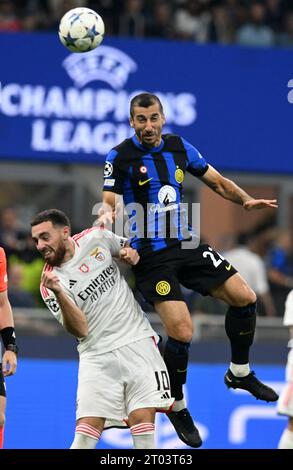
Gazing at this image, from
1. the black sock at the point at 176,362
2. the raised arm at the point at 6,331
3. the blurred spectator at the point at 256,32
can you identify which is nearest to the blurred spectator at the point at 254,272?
the blurred spectator at the point at 256,32

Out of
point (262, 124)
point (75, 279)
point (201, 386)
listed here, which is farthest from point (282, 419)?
point (75, 279)

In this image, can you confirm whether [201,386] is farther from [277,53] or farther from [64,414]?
[277,53]

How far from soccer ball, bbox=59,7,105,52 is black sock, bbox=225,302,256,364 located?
2.29 metres

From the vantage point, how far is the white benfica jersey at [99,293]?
9531mm

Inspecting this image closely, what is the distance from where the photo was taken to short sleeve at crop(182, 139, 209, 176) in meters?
9.76

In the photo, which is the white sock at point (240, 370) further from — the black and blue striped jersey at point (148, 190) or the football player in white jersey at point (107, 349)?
the black and blue striped jersey at point (148, 190)

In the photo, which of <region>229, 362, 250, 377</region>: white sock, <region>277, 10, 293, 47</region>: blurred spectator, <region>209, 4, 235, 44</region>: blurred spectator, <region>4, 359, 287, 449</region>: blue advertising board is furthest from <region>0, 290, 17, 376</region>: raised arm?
<region>277, 10, 293, 47</region>: blurred spectator

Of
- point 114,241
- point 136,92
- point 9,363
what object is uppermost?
point 136,92

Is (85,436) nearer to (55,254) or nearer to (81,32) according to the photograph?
(55,254)

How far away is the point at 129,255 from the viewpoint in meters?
9.17

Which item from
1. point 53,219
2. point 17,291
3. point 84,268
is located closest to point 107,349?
point 84,268

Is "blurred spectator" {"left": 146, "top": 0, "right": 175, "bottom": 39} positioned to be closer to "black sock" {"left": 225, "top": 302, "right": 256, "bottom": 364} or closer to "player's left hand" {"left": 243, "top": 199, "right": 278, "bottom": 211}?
"player's left hand" {"left": 243, "top": 199, "right": 278, "bottom": 211}

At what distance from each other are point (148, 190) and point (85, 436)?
188cm
